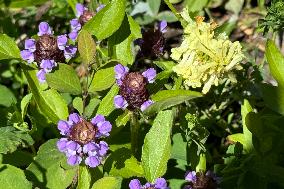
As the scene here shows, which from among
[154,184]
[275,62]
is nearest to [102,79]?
[154,184]

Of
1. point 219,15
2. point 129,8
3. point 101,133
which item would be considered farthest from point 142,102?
point 219,15

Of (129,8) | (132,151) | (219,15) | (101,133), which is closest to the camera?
(101,133)

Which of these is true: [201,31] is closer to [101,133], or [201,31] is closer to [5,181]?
[101,133]

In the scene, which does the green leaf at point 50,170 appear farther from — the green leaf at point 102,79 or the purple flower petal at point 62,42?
the purple flower petal at point 62,42

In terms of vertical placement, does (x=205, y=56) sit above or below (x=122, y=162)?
above

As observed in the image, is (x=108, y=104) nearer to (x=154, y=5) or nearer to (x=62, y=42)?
(x=62, y=42)

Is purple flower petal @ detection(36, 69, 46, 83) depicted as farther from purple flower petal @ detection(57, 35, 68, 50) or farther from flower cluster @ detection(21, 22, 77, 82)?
purple flower petal @ detection(57, 35, 68, 50)

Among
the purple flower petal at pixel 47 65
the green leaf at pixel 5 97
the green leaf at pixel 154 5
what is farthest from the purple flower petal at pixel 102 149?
the green leaf at pixel 154 5
